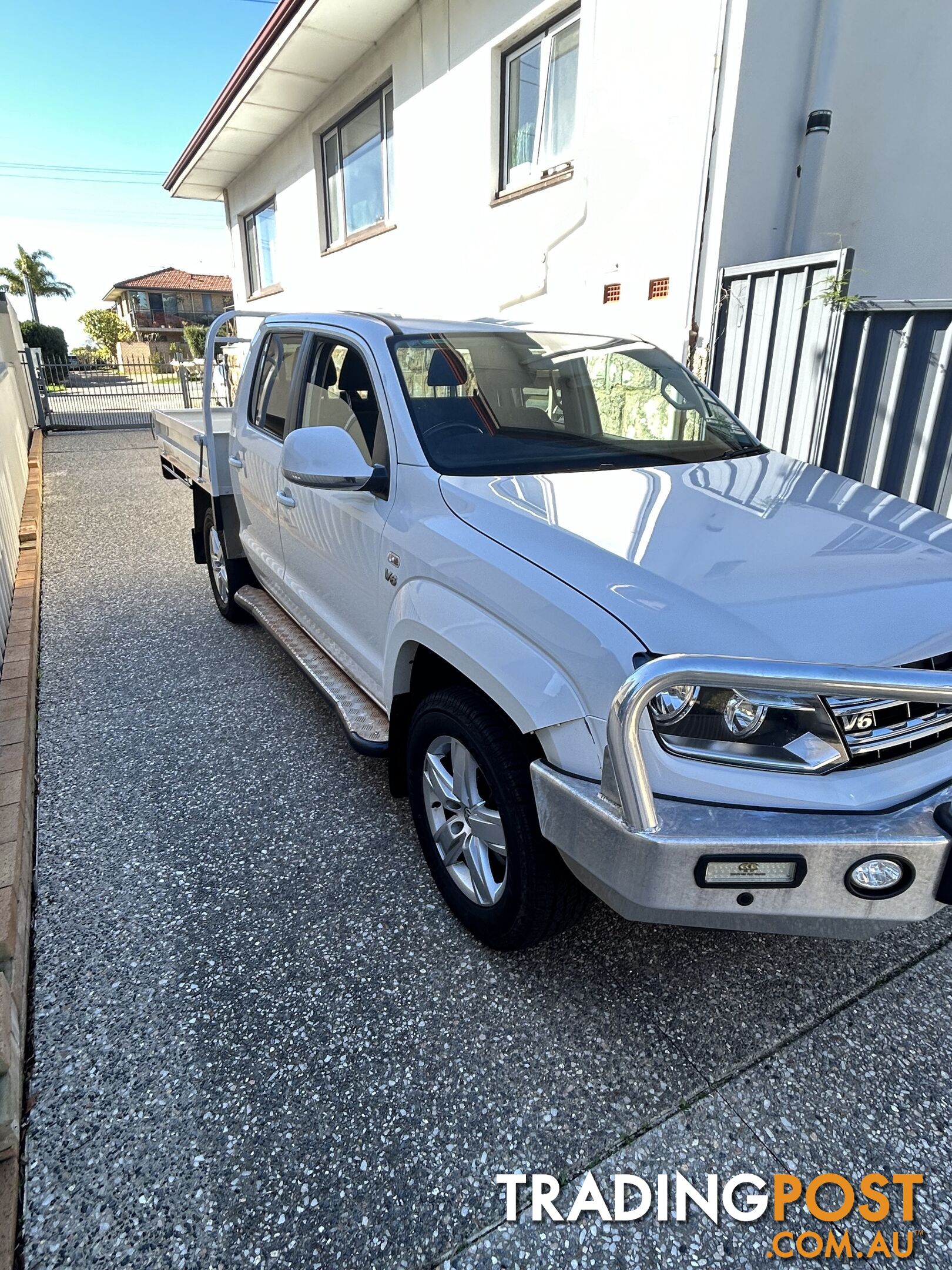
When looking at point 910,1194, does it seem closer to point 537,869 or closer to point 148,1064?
point 537,869

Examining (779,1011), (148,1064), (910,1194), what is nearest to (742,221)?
(779,1011)

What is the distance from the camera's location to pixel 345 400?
329 cm

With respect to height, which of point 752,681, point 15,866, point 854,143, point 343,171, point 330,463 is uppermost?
point 343,171

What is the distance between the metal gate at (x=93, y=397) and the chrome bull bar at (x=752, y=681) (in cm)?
1577

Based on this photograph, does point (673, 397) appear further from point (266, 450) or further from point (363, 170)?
point (363, 170)

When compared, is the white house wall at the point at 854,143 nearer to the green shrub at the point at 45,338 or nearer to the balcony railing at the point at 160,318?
the green shrub at the point at 45,338

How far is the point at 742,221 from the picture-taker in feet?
17.2

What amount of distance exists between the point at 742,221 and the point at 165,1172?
19.7 feet

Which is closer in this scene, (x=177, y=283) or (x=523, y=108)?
(x=523, y=108)

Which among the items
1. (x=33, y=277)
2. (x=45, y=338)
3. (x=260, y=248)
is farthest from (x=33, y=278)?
(x=260, y=248)

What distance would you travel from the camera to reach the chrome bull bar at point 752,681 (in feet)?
4.79

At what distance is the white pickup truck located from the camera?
163cm

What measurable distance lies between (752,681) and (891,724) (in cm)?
58

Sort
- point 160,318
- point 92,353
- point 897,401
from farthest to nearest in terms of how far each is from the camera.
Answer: point 160,318, point 92,353, point 897,401
